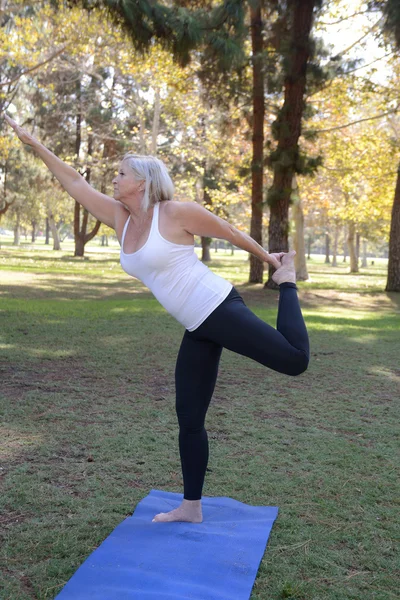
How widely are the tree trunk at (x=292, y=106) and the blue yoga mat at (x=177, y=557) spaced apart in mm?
14850

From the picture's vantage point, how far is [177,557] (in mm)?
3289

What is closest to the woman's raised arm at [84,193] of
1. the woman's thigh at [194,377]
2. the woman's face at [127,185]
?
the woman's face at [127,185]

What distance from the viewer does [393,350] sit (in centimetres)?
1027

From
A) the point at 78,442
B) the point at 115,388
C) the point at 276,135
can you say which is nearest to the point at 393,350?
the point at 115,388

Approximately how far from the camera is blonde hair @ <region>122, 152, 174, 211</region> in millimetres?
3491

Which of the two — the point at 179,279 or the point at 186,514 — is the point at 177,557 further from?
the point at 179,279

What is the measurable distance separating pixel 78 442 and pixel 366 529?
8.04ft

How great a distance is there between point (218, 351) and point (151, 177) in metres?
1.05

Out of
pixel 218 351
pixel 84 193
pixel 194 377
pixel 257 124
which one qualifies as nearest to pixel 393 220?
pixel 257 124

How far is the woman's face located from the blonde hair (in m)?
0.02

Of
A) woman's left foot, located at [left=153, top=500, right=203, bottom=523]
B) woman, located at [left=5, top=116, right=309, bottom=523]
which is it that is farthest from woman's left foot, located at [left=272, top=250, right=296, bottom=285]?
woman's left foot, located at [left=153, top=500, right=203, bottom=523]

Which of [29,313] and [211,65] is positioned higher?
[211,65]

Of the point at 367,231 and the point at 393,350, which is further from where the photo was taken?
the point at 367,231

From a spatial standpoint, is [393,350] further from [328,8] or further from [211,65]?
[328,8]
